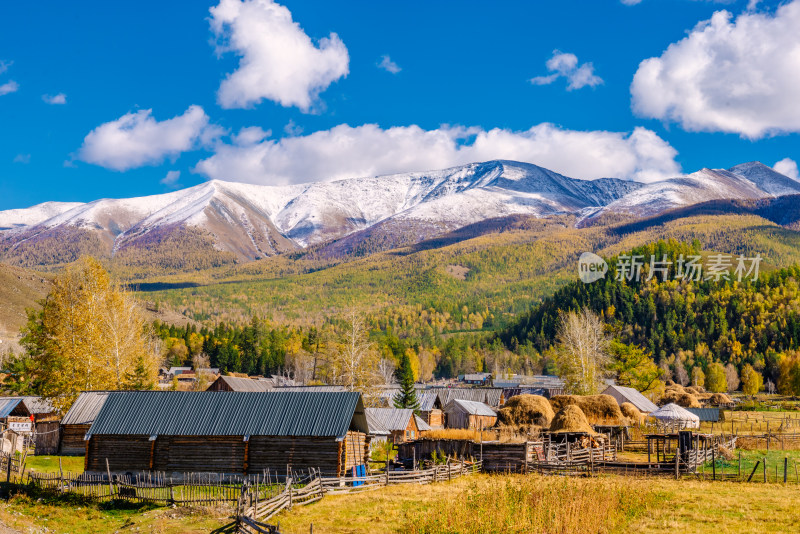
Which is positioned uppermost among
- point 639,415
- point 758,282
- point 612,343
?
point 758,282

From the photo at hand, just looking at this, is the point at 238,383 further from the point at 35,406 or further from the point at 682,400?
the point at 682,400

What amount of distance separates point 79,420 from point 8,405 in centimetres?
2427

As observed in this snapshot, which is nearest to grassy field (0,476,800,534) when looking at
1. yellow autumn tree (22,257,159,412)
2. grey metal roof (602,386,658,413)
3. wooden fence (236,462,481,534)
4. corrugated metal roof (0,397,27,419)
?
wooden fence (236,462,481,534)

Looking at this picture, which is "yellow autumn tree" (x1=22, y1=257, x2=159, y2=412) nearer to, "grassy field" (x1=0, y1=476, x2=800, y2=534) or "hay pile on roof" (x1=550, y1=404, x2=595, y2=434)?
"grassy field" (x1=0, y1=476, x2=800, y2=534)

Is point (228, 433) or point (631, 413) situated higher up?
point (228, 433)

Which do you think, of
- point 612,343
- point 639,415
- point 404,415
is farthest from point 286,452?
point 612,343

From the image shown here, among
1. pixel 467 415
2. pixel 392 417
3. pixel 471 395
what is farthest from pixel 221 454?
pixel 471 395

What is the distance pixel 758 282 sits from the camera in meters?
185

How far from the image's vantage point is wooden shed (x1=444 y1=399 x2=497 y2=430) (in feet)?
278

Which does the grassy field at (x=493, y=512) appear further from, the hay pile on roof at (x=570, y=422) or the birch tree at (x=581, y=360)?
the birch tree at (x=581, y=360)

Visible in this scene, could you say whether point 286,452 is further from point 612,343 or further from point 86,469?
point 612,343

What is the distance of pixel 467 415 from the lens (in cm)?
8469

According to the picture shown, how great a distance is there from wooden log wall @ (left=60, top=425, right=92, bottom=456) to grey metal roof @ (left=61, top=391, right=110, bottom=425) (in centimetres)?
161

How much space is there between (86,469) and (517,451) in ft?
85.8
